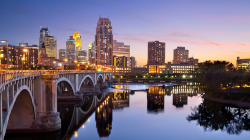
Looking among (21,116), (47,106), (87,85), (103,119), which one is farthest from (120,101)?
(21,116)

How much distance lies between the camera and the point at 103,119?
41812mm

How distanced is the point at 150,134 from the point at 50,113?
47.9 feet

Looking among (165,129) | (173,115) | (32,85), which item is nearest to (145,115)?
(173,115)

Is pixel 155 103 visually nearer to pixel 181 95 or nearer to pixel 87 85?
pixel 181 95

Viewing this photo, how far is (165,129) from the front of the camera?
3419 centimetres

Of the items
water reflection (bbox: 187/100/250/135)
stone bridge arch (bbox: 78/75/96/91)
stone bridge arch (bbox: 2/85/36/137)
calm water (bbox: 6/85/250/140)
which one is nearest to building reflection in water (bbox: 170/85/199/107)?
calm water (bbox: 6/85/250/140)

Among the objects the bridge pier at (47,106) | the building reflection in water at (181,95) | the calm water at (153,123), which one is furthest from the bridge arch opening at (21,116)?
the building reflection in water at (181,95)

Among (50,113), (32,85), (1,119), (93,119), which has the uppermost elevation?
(32,85)

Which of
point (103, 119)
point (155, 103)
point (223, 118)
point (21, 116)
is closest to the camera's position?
point (21, 116)

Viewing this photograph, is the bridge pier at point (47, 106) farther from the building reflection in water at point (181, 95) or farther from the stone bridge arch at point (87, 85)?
the stone bridge arch at point (87, 85)

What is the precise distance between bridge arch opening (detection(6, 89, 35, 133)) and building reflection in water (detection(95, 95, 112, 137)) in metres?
10.2

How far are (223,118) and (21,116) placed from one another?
113 ft

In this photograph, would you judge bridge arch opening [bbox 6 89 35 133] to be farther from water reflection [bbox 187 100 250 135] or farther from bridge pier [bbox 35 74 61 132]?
water reflection [bbox 187 100 250 135]

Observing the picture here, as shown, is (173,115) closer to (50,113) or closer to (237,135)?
(237,135)
